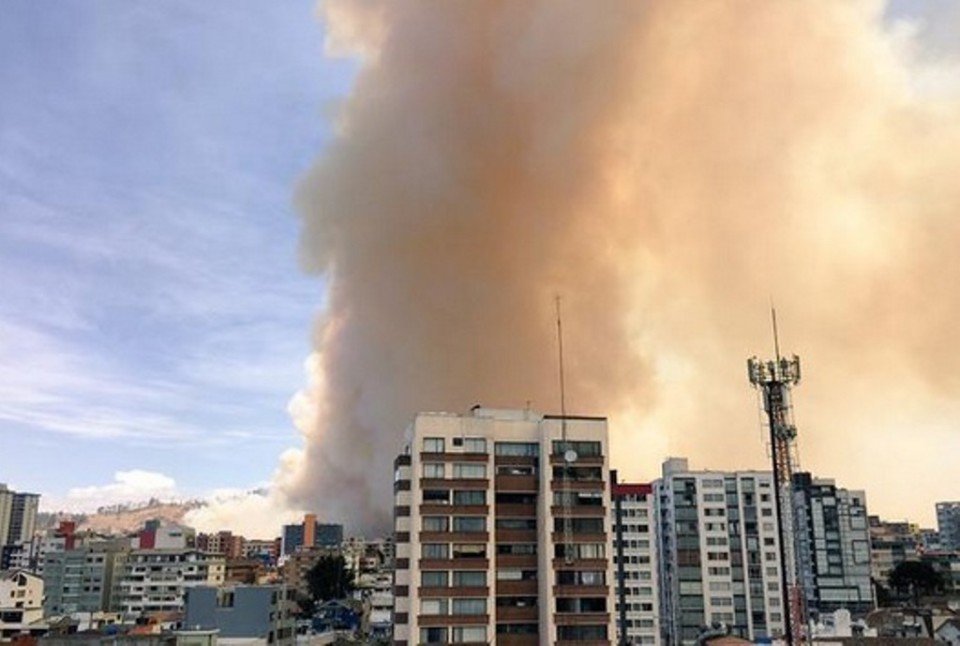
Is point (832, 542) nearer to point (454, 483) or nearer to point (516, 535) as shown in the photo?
point (516, 535)

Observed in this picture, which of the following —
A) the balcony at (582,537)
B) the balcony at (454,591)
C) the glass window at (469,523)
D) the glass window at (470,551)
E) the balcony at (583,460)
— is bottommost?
the balcony at (454,591)

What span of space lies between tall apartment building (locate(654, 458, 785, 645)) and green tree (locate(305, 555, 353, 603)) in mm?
58973

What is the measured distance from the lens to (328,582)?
14050 cm

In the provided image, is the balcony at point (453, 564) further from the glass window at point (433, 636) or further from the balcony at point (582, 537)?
the balcony at point (582, 537)

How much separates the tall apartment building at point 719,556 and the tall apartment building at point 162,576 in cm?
6494

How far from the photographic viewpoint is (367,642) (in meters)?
86.7

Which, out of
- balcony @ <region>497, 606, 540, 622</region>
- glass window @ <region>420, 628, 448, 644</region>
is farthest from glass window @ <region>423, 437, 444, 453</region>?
glass window @ <region>420, 628, 448, 644</region>

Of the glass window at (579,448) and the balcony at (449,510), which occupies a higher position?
the glass window at (579,448)

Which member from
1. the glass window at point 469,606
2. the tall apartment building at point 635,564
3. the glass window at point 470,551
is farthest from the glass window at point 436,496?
the tall apartment building at point 635,564

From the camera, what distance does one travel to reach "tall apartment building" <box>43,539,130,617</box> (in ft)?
412

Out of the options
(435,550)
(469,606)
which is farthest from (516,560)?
(435,550)

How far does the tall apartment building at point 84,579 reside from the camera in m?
126

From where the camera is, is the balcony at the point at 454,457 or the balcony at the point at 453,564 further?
the balcony at the point at 454,457

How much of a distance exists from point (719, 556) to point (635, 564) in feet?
36.3
